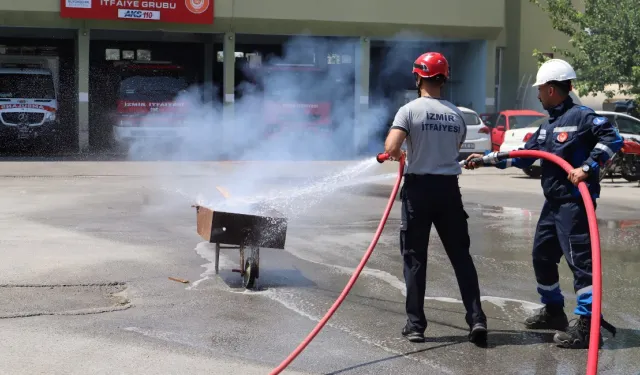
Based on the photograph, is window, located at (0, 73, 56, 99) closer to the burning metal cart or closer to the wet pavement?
the wet pavement

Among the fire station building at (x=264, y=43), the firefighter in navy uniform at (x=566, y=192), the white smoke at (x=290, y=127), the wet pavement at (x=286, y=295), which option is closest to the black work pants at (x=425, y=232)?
the wet pavement at (x=286, y=295)

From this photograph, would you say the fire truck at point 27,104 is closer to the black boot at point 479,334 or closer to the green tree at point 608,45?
the green tree at point 608,45

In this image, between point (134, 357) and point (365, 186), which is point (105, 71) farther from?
point (134, 357)

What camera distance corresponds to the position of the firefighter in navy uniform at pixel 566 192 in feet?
18.8

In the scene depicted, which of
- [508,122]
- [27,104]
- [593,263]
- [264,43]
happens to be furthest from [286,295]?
[264,43]

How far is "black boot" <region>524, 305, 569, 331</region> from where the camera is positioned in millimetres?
6227

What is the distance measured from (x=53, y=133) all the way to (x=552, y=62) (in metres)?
21.2

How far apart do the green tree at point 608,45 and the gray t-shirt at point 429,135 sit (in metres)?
18.4

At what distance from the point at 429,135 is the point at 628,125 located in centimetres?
1537

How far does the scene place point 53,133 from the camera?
25.2 meters

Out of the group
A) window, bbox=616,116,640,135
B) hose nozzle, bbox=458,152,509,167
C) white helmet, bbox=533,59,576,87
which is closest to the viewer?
white helmet, bbox=533,59,576,87

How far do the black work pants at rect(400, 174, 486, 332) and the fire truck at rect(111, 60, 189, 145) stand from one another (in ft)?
54.2

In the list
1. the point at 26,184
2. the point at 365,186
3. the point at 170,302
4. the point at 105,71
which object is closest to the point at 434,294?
the point at 170,302

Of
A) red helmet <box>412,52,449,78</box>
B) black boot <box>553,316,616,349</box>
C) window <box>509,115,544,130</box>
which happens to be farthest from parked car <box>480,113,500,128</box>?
black boot <box>553,316,616,349</box>
